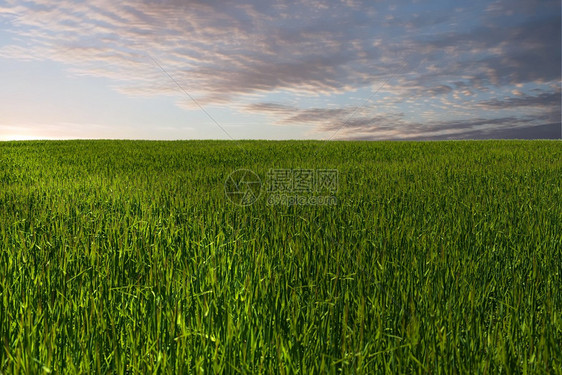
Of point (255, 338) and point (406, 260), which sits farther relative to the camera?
point (406, 260)

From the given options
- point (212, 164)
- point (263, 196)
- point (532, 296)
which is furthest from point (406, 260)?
point (212, 164)

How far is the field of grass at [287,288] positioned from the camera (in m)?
1.89

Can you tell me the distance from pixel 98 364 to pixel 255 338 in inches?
30.7

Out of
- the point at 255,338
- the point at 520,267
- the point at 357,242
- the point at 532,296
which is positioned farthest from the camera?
the point at 357,242

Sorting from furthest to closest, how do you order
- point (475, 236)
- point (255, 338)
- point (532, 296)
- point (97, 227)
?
point (97, 227) → point (475, 236) → point (532, 296) → point (255, 338)

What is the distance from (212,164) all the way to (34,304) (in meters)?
10.7

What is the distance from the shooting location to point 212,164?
13109 mm

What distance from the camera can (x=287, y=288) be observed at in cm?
267

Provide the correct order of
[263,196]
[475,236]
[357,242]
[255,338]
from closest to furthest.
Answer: [255,338] → [357,242] → [475,236] → [263,196]

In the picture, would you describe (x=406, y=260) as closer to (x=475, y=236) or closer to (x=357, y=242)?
(x=357, y=242)

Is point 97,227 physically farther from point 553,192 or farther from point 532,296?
point 553,192

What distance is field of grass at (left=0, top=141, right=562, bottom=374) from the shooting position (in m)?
1.89

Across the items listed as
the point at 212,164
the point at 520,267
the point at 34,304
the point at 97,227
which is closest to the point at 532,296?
the point at 520,267

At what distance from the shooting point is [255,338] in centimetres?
208
